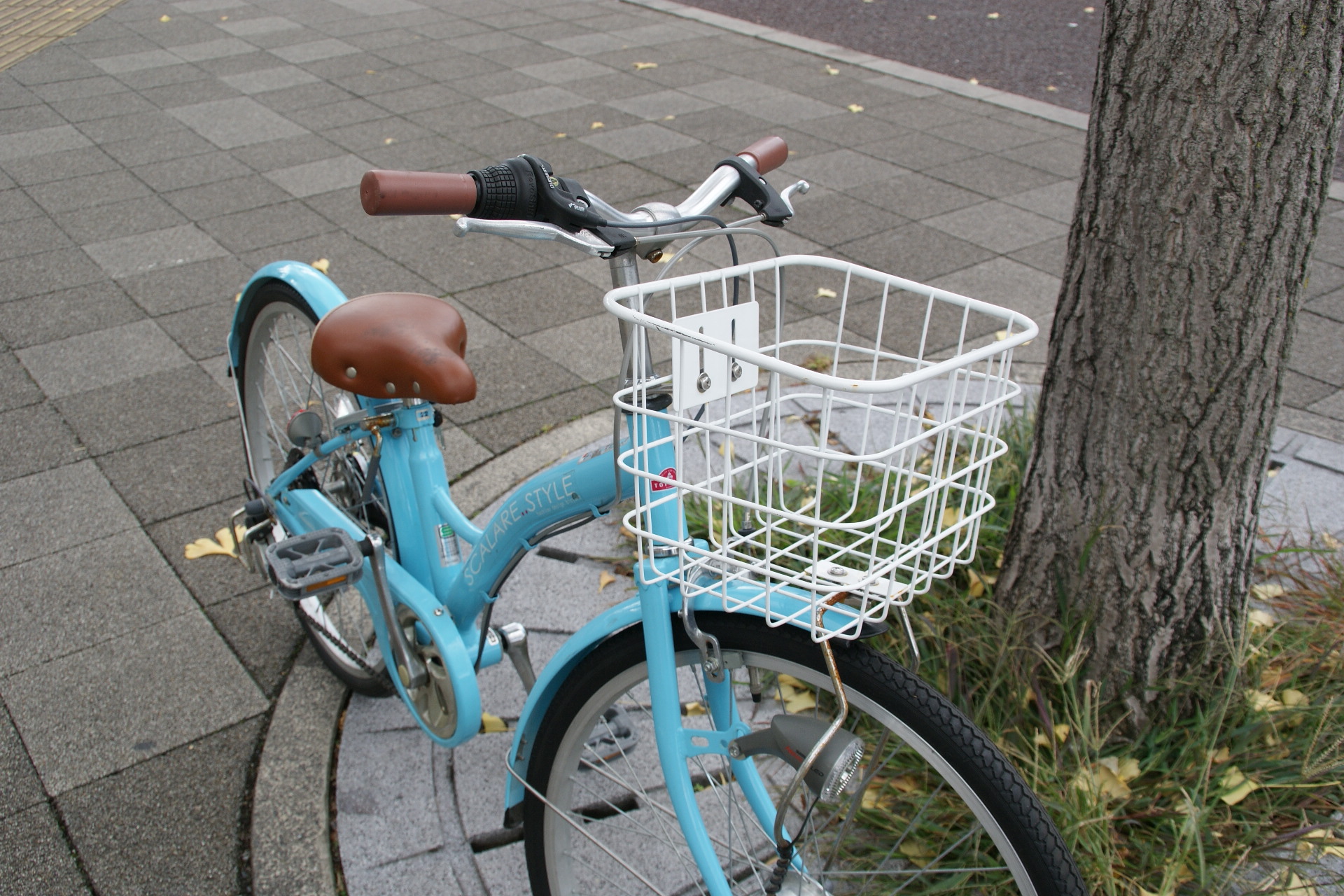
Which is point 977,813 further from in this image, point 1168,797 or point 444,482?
point 444,482

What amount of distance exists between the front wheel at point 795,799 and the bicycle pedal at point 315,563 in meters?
0.63

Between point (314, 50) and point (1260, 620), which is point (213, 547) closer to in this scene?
point (1260, 620)

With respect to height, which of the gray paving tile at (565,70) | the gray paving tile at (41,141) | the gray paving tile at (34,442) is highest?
the gray paving tile at (565,70)

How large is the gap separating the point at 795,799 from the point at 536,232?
1.51 m

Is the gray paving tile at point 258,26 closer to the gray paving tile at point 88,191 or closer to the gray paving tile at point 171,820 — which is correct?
the gray paving tile at point 88,191

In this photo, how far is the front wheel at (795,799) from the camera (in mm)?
1425

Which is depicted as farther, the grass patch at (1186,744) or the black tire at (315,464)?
the black tire at (315,464)

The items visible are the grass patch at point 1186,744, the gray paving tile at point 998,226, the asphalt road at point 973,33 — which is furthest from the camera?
the asphalt road at point 973,33

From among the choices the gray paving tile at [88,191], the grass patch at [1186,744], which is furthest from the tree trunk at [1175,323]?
the gray paving tile at [88,191]

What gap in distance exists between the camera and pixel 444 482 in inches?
90.5

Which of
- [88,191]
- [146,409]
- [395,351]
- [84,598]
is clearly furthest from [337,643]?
[88,191]

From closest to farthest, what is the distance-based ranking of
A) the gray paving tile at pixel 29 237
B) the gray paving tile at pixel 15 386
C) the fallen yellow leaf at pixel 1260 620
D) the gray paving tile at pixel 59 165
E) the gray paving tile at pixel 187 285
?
the fallen yellow leaf at pixel 1260 620 → the gray paving tile at pixel 15 386 → the gray paving tile at pixel 187 285 → the gray paving tile at pixel 29 237 → the gray paving tile at pixel 59 165

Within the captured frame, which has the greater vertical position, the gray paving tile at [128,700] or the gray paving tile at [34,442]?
the gray paving tile at [34,442]

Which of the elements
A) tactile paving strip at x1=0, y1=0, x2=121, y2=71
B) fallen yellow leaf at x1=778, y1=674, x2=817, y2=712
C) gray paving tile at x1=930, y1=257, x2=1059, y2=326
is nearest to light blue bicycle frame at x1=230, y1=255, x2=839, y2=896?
fallen yellow leaf at x1=778, y1=674, x2=817, y2=712
